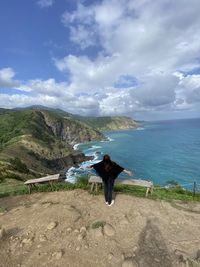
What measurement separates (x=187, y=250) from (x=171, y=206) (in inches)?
133

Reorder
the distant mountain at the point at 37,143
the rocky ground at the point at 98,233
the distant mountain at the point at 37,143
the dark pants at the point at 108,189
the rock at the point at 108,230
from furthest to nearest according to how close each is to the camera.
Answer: the distant mountain at the point at 37,143
the distant mountain at the point at 37,143
the dark pants at the point at 108,189
the rock at the point at 108,230
the rocky ground at the point at 98,233

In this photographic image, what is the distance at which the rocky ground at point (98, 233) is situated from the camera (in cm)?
626

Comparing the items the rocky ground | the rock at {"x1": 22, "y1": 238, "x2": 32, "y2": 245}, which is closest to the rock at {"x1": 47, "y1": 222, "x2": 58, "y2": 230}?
the rocky ground

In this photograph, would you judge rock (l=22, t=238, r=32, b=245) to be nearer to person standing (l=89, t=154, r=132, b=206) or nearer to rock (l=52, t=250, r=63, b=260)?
rock (l=52, t=250, r=63, b=260)

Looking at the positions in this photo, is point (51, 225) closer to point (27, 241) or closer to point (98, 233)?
point (27, 241)

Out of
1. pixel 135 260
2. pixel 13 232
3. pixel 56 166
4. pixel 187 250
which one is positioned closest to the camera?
pixel 135 260

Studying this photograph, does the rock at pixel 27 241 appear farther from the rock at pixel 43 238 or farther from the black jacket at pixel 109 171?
the black jacket at pixel 109 171

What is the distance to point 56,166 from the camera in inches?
3516

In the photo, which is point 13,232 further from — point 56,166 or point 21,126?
point 21,126

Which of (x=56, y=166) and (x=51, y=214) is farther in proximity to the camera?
(x=56, y=166)

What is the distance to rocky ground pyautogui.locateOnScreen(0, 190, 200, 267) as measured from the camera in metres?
6.26

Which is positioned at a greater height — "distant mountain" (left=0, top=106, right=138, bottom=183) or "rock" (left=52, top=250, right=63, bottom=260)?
"rock" (left=52, top=250, right=63, bottom=260)

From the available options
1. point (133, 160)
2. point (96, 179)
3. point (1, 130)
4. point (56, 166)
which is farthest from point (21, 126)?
point (96, 179)

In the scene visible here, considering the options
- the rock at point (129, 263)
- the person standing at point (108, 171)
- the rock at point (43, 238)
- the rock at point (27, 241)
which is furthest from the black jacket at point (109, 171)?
the rock at point (129, 263)
